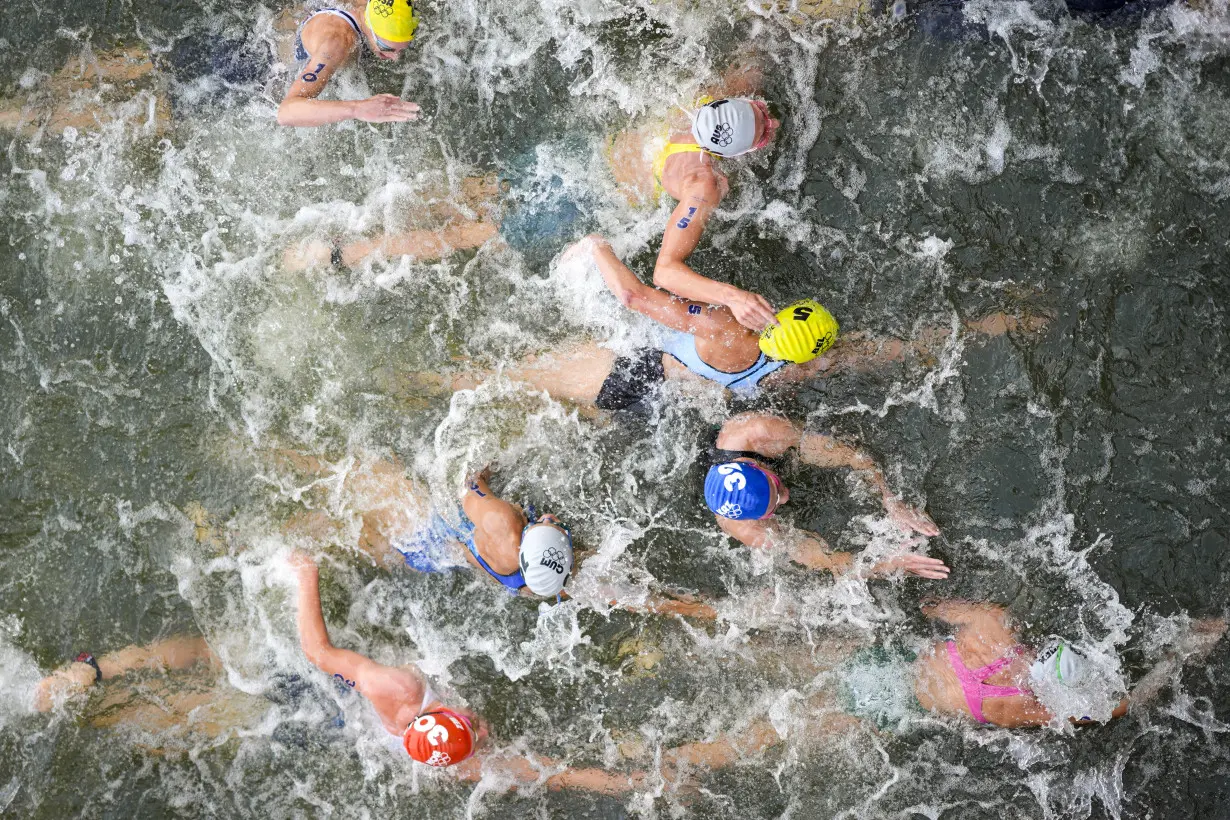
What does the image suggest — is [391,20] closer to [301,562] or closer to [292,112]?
[292,112]

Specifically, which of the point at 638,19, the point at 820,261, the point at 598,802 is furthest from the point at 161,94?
the point at 598,802

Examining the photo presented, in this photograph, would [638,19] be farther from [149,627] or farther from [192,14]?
[149,627]

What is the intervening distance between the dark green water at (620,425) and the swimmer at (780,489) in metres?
0.15

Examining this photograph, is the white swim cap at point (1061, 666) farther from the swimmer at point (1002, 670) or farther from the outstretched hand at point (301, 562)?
the outstretched hand at point (301, 562)

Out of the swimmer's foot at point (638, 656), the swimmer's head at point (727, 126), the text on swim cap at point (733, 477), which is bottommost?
the swimmer's foot at point (638, 656)

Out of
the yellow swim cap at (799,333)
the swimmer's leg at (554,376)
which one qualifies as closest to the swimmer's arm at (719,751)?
the swimmer's leg at (554,376)

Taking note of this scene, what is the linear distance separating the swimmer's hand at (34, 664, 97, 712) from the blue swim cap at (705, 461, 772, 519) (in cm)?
460

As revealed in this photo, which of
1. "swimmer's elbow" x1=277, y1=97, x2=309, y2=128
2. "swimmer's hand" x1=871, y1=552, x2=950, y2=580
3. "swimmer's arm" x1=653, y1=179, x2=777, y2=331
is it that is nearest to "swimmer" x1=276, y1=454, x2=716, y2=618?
"swimmer's hand" x1=871, y1=552, x2=950, y2=580

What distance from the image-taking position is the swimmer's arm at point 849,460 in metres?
5.89

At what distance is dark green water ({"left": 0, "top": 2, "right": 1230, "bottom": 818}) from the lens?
19.0 feet

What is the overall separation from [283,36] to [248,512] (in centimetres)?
340

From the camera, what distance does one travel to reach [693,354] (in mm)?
5645

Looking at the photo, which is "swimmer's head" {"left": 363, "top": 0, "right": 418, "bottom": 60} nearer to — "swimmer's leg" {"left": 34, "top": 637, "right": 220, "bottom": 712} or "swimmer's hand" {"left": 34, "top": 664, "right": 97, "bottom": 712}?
"swimmer's leg" {"left": 34, "top": 637, "right": 220, "bottom": 712}

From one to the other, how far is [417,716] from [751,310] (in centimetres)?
336
